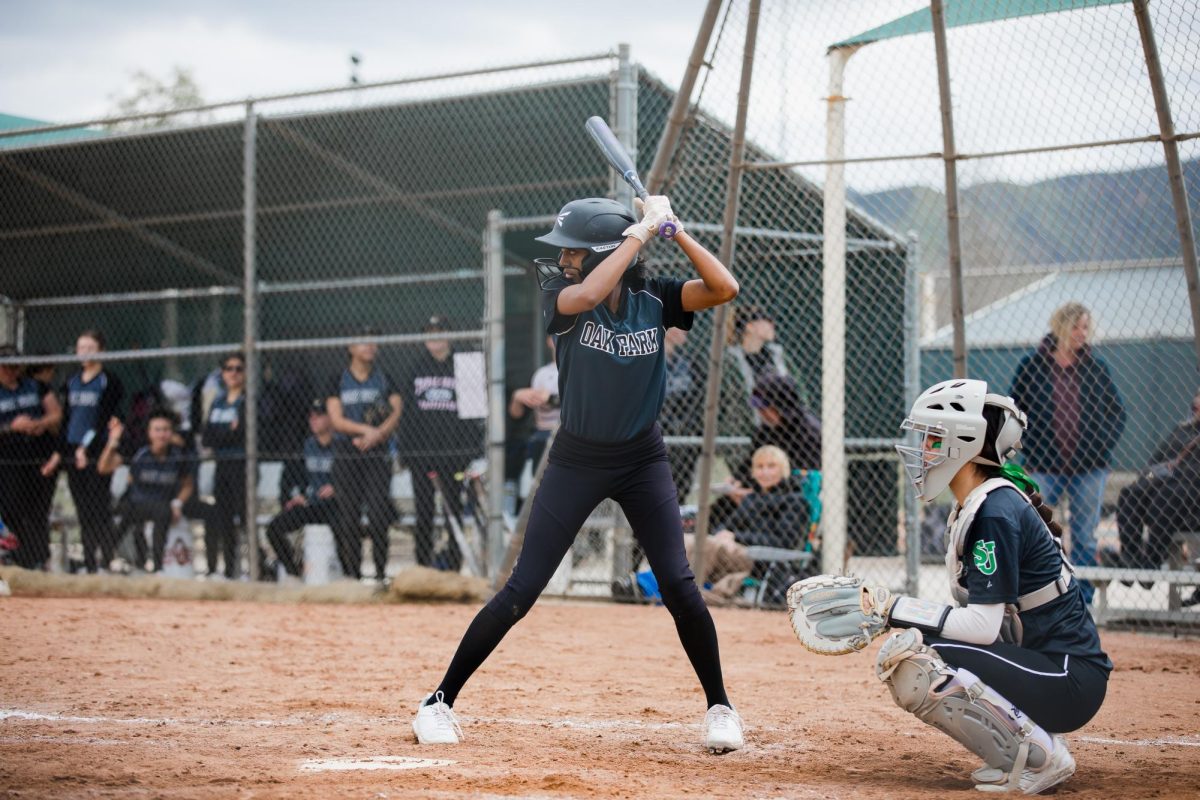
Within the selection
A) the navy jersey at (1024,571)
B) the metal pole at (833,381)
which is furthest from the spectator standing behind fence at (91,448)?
the navy jersey at (1024,571)

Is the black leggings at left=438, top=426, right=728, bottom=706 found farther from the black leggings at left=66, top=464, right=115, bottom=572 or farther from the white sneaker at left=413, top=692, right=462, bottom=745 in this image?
the black leggings at left=66, top=464, right=115, bottom=572

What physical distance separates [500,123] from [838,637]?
712 centimetres

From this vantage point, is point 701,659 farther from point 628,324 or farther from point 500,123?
point 500,123

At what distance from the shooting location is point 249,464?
31.1 ft

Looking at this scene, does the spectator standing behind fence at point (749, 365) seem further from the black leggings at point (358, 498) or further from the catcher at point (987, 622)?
the catcher at point (987, 622)

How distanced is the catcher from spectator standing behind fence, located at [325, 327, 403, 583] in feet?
19.4

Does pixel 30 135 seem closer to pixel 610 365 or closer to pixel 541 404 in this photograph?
pixel 541 404

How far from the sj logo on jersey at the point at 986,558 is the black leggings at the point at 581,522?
0.99m

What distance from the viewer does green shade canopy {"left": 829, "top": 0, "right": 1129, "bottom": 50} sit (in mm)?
6934

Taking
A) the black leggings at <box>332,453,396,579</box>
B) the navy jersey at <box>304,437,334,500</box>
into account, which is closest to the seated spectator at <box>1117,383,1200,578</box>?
the black leggings at <box>332,453,396,579</box>

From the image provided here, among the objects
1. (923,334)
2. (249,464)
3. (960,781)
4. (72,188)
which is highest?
(72,188)

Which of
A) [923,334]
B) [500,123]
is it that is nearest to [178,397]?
[500,123]

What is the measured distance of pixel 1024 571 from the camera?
12.6 feet

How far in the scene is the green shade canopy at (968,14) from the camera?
22.7 feet
